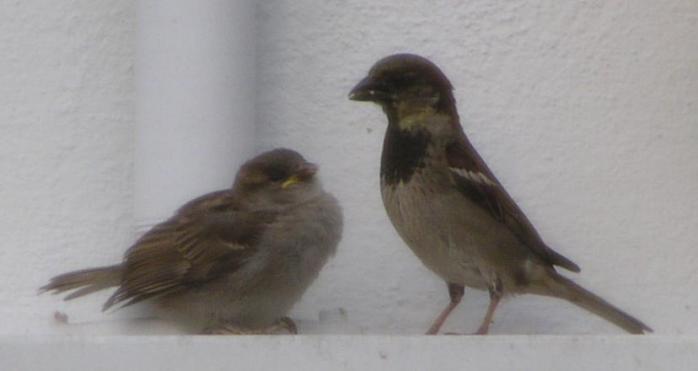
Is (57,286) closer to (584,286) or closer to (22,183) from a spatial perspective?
(22,183)

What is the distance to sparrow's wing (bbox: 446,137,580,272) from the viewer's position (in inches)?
126

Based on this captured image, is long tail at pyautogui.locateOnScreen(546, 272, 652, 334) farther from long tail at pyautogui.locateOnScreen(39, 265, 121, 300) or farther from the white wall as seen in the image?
long tail at pyautogui.locateOnScreen(39, 265, 121, 300)

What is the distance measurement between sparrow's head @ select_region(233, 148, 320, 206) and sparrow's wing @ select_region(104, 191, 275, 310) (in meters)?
0.05

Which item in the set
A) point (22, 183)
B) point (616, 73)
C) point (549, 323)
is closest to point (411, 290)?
point (549, 323)

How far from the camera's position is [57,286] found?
3.29m

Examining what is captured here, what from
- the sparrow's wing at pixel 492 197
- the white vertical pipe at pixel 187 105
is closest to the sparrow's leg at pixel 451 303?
the sparrow's wing at pixel 492 197

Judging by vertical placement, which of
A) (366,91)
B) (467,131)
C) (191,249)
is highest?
(366,91)

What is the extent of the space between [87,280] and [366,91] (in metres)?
0.72

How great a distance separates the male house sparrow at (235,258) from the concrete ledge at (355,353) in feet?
2.44

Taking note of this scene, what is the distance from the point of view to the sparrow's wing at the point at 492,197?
3.21 meters

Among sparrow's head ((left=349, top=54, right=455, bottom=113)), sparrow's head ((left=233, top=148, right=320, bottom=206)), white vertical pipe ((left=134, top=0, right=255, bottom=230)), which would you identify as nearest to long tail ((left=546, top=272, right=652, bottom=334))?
sparrow's head ((left=349, top=54, right=455, bottom=113))

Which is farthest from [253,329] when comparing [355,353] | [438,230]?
[355,353]

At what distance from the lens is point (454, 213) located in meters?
3.21

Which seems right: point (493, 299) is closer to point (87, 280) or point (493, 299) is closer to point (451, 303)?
point (451, 303)
